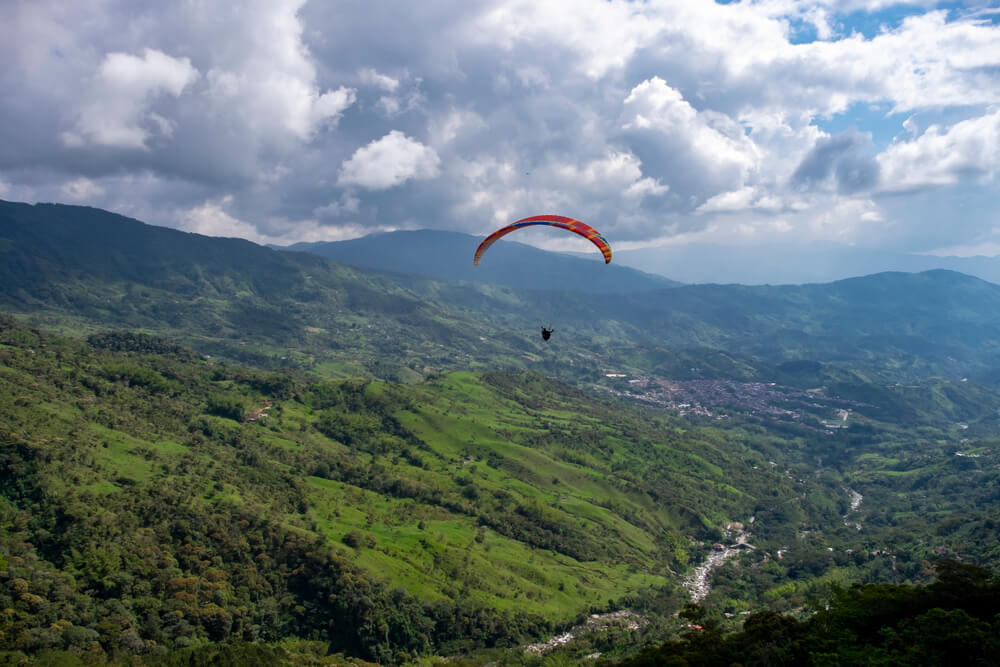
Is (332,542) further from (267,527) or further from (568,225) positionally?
(568,225)

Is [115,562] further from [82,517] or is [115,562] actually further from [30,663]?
[30,663]

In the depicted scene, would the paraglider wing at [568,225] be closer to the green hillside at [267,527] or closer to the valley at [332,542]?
the valley at [332,542]

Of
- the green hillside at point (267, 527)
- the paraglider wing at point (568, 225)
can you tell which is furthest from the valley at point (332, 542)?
the paraglider wing at point (568, 225)

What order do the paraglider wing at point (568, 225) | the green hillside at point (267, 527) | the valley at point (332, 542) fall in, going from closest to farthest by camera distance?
1. the paraglider wing at point (568, 225)
2. the valley at point (332, 542)
3. the green hillside at point (267, 527)

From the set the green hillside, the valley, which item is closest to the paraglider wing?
the valley

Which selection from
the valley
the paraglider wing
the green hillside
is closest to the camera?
the paraglider wing

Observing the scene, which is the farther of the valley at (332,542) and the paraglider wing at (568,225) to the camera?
the valley at (332,542)

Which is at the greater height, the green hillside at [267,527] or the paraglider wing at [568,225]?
the paraglider wing at [568,225]

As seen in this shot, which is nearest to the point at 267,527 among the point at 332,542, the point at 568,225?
the point at 332,542

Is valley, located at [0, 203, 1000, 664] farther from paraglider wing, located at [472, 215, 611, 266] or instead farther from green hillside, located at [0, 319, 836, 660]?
paraglider wing, located at [472, 215, 611, 266]

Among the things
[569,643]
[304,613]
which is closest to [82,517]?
[304,613]

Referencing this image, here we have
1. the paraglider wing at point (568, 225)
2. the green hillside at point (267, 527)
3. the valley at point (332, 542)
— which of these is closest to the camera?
the paraglider wing at point (568, 225)

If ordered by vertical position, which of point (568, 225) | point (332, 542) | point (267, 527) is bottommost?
point (332, 542)
